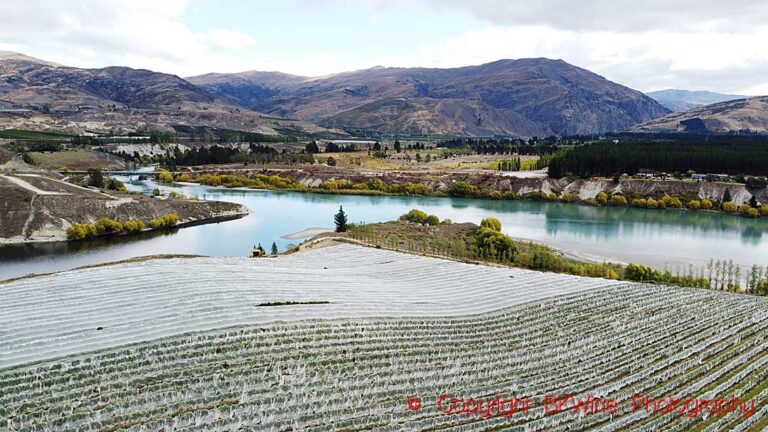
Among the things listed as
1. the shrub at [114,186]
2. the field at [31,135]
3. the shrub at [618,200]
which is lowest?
the shrub at [618,200]

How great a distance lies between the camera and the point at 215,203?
7450 centimetres

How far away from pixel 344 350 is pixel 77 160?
114m

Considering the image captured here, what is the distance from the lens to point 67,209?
60.3 metres

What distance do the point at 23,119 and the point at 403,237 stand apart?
18646 cm

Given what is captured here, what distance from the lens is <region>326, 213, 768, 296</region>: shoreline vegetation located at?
123 feet

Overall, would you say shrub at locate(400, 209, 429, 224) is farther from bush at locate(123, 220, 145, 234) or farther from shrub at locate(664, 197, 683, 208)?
shrub at locate(664, 197, 683, 208)

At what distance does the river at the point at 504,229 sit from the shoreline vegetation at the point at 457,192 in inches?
101

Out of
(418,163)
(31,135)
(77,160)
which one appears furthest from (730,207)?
(31,135)

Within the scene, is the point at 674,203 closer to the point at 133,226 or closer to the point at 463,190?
the point at 463,190

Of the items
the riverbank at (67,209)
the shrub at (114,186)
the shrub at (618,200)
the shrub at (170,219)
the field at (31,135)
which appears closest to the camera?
the riverbank at (67,209)

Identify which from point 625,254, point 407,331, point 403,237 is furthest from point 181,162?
point 407,331

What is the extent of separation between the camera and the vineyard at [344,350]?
53.3 feet

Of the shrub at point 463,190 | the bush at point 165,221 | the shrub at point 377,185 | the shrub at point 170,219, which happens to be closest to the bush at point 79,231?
the bush at point 165,221

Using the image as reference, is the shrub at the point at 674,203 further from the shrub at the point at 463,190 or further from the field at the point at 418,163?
the field at the point at 418,163
